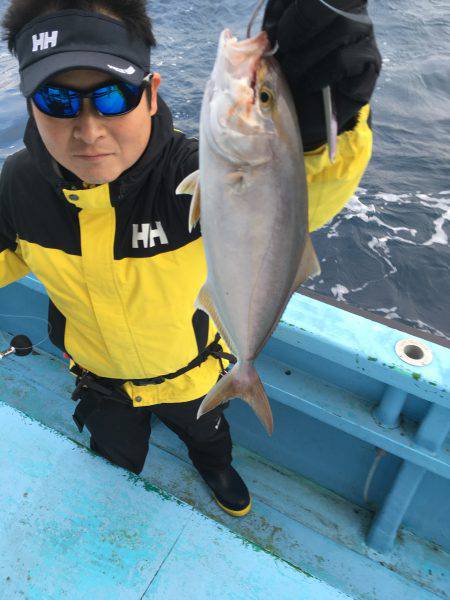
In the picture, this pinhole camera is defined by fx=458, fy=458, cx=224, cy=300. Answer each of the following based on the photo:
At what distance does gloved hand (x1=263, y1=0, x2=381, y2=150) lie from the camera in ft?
3.65

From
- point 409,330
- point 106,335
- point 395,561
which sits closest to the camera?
point 106,335

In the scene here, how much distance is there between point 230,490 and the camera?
111 inches

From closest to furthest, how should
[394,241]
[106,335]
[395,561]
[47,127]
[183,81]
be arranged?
[47,127] → [106,335] → [395,561] → [394,241] → [183,81]

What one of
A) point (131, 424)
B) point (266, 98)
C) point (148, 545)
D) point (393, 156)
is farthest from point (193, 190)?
point (393, 156)

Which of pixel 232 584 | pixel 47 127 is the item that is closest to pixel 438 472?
pixel 232 584

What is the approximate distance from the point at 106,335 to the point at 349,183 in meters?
1.22

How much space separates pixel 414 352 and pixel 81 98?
6.02 ft

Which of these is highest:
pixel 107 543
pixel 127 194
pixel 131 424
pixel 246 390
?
pixel 127 194

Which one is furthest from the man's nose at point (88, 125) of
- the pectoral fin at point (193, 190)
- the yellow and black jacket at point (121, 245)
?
the pectoral fin at point (193, 190)

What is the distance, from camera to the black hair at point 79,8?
59.4 inches

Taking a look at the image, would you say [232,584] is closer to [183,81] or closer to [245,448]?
[245,448]

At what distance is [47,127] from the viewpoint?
1539 millimetres

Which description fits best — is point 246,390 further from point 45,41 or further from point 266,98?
point 45,41

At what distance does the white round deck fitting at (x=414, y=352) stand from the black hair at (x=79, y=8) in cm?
176
